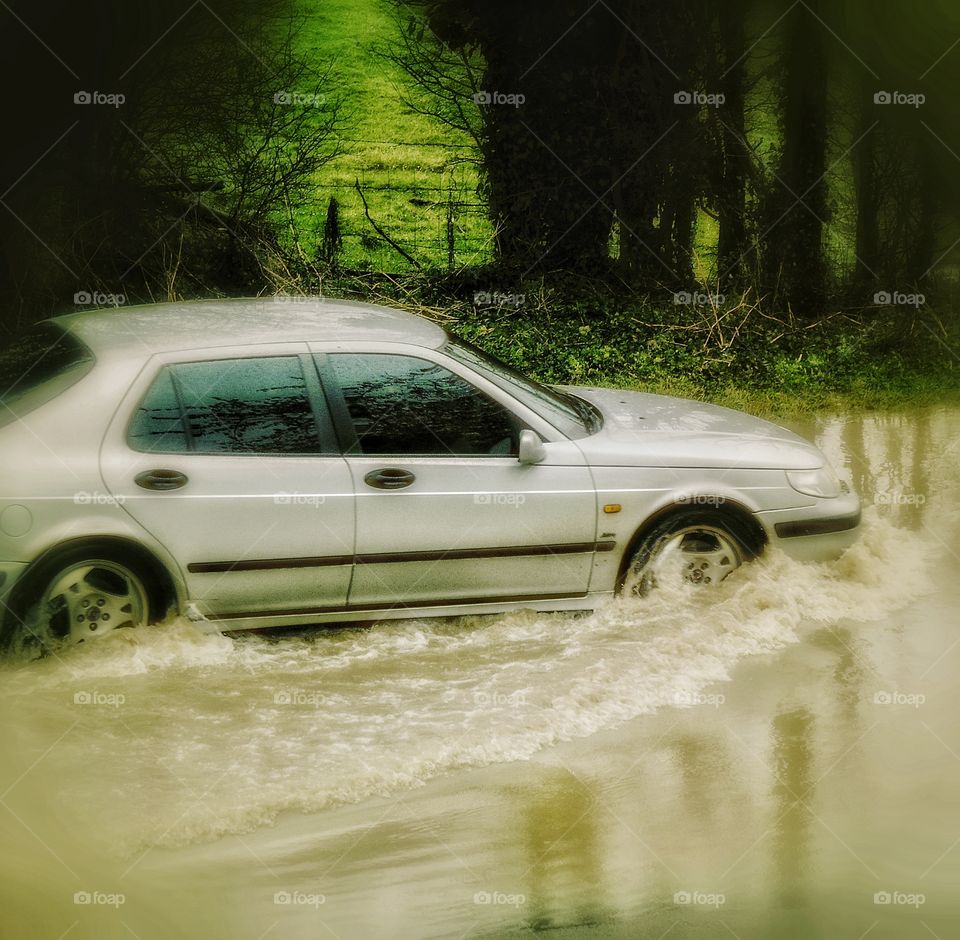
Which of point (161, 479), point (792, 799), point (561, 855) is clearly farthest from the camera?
point (161, 479)

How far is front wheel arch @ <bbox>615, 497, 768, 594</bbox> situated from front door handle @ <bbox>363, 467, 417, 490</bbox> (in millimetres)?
1146

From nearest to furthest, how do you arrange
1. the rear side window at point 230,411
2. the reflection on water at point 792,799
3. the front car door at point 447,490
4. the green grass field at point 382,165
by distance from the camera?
the reflection on water at point 792,799
the rear side window at point 230,411
the front car door at point 447,490
the green grass field at point 382,165

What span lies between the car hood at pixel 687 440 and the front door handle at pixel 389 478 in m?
0.90

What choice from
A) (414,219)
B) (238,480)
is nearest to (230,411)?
(238,480)

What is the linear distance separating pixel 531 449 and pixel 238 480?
137 cm

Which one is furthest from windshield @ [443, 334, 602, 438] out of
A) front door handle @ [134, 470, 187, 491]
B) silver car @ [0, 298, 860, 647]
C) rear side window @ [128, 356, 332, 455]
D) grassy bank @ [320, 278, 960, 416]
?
grassy bank @ [320, 278, 960, 416]

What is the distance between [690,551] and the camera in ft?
18.3

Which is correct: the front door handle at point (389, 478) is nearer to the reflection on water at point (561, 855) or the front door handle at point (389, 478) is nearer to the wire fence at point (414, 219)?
the reflection on water at point (561, 855)

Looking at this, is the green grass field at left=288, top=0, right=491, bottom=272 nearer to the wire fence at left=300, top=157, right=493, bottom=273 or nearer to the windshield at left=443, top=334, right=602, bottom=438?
the wire fence at left=300, top=157, right=493, bottom=273

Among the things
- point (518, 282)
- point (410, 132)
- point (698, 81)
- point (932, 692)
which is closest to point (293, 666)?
point (932, 692)

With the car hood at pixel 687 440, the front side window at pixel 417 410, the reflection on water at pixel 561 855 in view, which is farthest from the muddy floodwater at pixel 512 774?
the front side window at pixel 417 410

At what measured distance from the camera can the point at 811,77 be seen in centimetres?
1213

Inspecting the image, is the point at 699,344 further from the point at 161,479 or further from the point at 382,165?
the point at 161,479

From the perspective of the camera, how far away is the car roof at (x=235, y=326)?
17.5 ft
